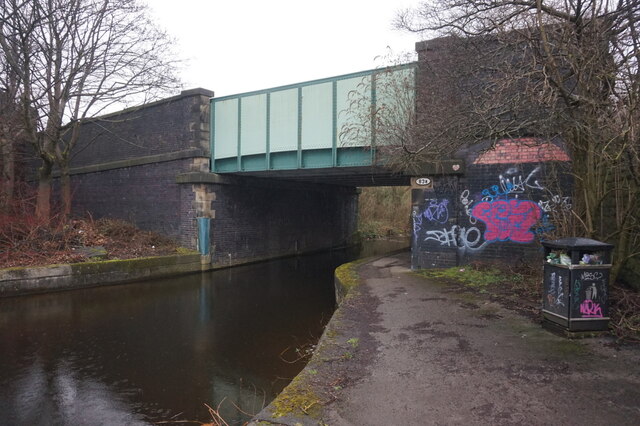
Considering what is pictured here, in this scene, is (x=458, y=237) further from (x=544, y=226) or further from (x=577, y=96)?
(x=577, y=96)

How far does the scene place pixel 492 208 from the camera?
10062mm

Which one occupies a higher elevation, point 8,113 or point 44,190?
point 8,113

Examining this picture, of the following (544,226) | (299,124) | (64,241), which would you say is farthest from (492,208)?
(64,241)

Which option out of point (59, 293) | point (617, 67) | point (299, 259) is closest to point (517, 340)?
point (617, 67)

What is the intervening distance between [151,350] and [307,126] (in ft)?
28.0

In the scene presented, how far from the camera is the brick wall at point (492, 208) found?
9.42 metres

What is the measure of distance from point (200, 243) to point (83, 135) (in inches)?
376

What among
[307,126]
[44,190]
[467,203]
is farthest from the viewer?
[44,190]

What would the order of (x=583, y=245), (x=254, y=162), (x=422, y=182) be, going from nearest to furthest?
(x=583, y=245)
(x=422, y=182)
(x=254, y=162)

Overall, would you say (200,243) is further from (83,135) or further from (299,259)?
(83,135)

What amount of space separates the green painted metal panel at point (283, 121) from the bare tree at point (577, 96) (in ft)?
19.6

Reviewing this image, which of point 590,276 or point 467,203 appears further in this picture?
point 467,203

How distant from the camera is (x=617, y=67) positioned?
565 cm

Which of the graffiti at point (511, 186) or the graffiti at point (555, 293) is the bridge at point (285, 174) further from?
→ the graffiti at point (555, 293)
